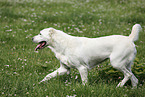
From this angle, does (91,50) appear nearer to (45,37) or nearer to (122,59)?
(122,59)

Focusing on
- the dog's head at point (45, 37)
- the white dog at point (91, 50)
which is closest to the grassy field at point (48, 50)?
the white dog at point (91, 50)

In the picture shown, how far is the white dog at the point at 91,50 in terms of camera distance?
4523mm

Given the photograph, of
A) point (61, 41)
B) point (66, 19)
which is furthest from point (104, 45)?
point (66, 19)

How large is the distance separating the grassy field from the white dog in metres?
0.39

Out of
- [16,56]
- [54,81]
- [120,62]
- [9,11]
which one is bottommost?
[9,11]

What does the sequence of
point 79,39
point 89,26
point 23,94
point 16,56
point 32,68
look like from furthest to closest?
point 89,26 → point 16,56 → point 32,68 → point 79,39 → point 23,94

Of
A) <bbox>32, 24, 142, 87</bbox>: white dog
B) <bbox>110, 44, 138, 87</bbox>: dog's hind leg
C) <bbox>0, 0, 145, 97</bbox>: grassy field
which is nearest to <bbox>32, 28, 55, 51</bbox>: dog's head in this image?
<bbox>32, 24, 142, 87</bbox>: white dog

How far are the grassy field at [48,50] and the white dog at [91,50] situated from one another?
385 mm

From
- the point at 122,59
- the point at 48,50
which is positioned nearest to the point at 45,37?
the point at 122,59

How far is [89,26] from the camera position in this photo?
964cm

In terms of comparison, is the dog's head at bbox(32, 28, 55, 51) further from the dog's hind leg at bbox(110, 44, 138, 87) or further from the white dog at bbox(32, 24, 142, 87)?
the dog's hind leg at bbox(110, 44, 138, 87)

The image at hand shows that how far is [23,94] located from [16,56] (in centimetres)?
230

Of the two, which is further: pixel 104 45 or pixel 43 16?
pixel 43 16

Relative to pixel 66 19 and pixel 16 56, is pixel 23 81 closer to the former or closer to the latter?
pixel 16 56
